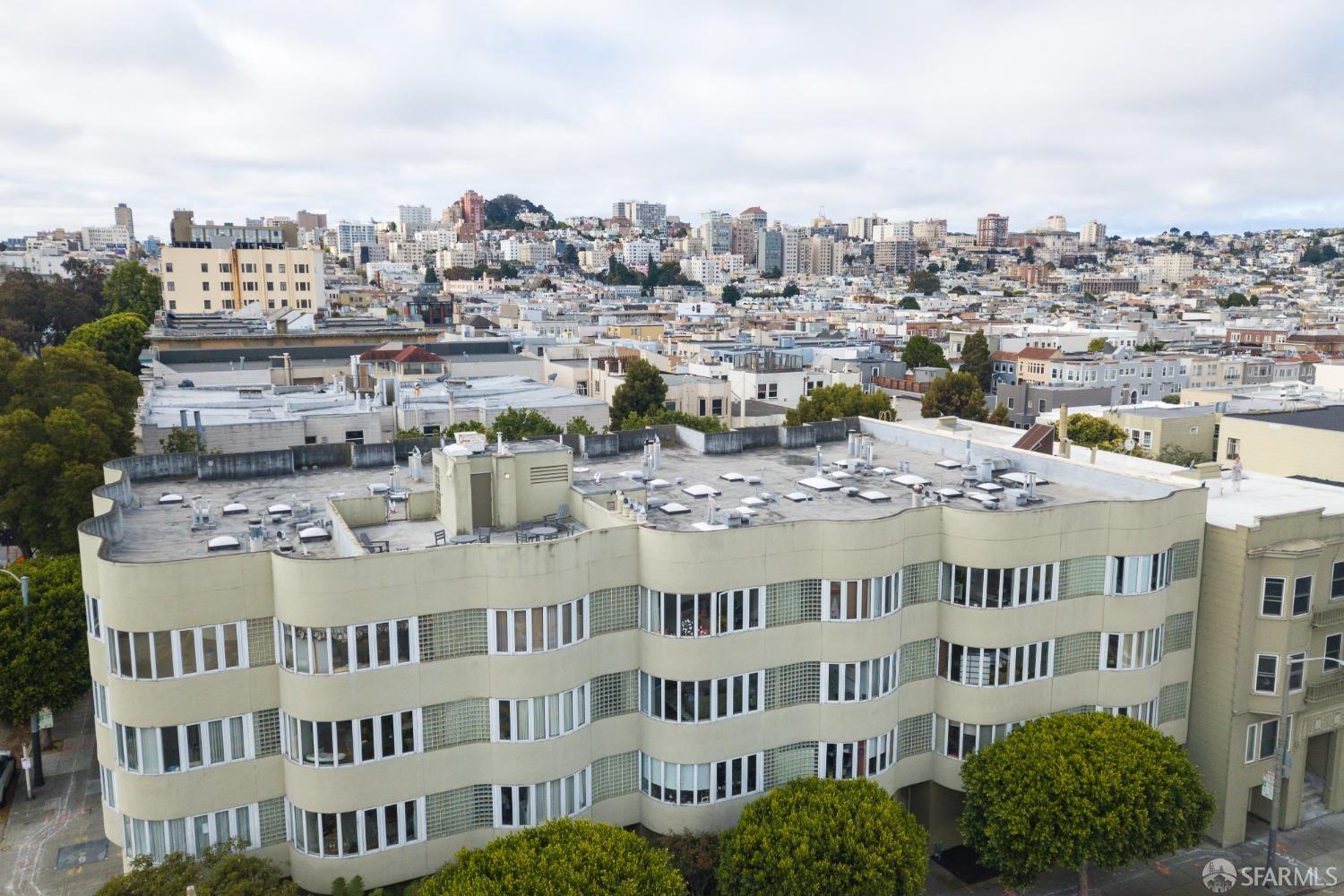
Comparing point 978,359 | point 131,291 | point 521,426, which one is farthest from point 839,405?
point 131,291

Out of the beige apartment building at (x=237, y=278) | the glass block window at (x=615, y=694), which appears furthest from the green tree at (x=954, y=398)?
the beige apartment building at (x=237, y=278)

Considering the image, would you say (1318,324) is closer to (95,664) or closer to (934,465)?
(934,465)

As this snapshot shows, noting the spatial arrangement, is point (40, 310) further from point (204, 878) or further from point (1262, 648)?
point (1262, 648)

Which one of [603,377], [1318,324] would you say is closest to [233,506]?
[603,377]

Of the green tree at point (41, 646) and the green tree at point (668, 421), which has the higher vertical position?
the green tree at point (668, 421)

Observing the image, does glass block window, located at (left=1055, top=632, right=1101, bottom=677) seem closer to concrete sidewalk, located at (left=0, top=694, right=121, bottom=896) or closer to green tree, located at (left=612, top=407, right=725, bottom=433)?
concrete sidewalk, located at (left=0, top=694, right=121, bottom=896)

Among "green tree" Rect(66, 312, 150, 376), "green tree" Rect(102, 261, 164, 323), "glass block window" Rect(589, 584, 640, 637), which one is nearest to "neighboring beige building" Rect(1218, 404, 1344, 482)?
"glass block window" Rect(589, 584, 640, 637)

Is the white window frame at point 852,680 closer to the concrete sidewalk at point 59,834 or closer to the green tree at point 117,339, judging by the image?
the concrete sidewalk at point 59,834
